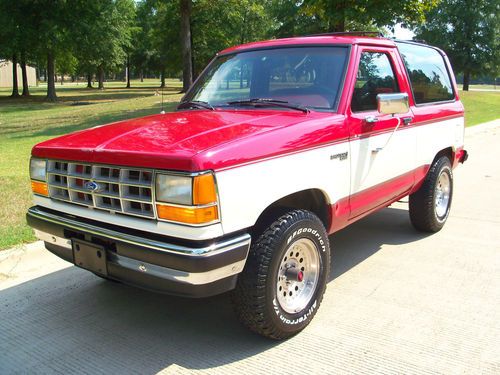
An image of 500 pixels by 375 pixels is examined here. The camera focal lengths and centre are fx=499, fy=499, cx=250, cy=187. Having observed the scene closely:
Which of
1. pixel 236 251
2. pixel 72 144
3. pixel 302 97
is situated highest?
pixel 302 97

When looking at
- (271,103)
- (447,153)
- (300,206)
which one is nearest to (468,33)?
(447,153)

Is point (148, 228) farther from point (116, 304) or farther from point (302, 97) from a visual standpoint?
point (302, 97)

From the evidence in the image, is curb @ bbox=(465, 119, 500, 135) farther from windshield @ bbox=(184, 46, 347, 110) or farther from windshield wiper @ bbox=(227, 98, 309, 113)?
windshield wiper @ bbox=(227, 98, 309, 113)

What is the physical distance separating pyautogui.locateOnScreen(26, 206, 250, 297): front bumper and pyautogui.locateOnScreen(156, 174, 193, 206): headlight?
0.24m

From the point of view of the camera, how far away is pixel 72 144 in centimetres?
334

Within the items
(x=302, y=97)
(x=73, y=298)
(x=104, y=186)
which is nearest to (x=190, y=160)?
(x=104, y=186)

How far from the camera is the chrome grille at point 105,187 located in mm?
2881

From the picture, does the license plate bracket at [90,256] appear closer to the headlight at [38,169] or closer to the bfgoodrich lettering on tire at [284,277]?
the headlight at [38,169]

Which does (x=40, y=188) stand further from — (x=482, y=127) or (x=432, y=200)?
(x=482, y=127)

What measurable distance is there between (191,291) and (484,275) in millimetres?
2899

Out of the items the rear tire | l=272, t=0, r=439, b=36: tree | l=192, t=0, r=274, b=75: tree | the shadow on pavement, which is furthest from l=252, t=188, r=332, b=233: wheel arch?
l=192, t=0, r=274, b=75: tree

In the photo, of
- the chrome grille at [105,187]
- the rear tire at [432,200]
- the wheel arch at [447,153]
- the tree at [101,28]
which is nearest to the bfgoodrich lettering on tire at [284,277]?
the chrome grille at [105,187]

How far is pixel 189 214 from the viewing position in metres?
2.73

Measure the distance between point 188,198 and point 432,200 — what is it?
3.49m
